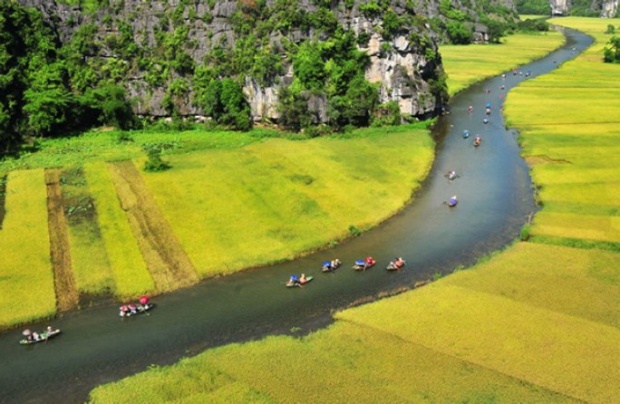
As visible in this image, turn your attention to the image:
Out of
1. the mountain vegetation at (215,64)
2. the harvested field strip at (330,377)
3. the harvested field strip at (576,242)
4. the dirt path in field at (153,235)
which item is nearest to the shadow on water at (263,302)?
the harvested field strip at (330,377)

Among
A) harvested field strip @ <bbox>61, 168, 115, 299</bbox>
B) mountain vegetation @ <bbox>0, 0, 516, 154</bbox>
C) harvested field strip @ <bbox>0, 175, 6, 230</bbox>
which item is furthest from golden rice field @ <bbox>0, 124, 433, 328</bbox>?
mountain vegetation @ <bbox>0, 0, 516, 154</bbox>

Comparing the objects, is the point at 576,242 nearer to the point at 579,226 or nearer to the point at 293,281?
the point at 579,226

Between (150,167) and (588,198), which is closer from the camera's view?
(588,198)

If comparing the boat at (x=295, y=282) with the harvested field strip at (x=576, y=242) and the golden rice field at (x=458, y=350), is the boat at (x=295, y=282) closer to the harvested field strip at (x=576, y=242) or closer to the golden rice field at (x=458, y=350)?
the golden rice field at (x=458, y=350)

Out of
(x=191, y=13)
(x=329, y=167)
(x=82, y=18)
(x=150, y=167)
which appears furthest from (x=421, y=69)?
(x=82, y=18)

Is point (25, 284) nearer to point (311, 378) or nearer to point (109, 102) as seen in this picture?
point (311, 378)

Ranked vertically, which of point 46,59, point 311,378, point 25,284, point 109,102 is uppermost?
point 46,59
